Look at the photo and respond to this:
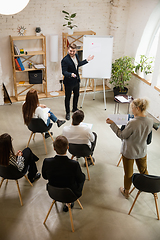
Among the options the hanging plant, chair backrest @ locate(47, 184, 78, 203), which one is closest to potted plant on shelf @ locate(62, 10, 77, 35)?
the hanging plant

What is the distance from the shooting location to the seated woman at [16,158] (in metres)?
2.98

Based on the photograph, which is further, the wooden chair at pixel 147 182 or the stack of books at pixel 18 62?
the stack of books at pixel 18 62

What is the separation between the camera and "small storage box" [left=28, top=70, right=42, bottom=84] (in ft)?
20.8

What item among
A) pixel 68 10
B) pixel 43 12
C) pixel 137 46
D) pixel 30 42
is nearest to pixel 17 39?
pixel 30 42

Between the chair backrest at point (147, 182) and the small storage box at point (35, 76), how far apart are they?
4.26 m

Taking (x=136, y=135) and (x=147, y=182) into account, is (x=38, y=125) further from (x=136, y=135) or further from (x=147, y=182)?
(x=147, y=182)

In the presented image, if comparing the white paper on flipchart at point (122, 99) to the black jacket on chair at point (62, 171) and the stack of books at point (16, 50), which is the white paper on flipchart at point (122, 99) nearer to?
the stack of books at point (16, 50)

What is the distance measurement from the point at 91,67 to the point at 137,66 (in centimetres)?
→ 127

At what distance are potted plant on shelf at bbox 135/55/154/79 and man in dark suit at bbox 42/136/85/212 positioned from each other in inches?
164

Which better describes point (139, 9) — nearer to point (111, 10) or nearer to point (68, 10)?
point (111, 10)

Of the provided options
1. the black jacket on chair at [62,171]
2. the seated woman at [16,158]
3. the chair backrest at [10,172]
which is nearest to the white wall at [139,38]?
the seated woman at [16,158]

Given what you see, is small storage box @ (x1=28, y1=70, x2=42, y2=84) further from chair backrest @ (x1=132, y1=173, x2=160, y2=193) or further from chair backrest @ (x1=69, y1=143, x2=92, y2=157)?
chair backrest @ (x1=132, y1=173, x2=160, y2=193)

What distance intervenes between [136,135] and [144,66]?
3.67m

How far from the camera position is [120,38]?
Result: 6.93 metres
